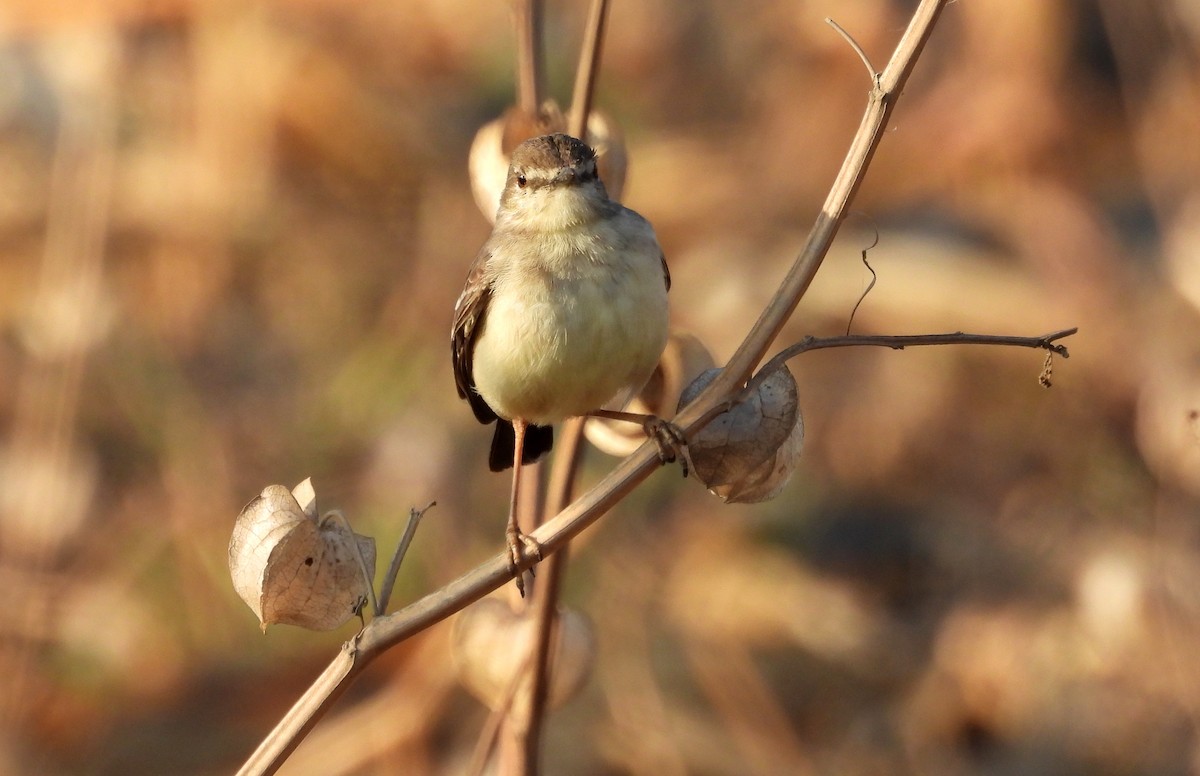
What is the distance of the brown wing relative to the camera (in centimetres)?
305

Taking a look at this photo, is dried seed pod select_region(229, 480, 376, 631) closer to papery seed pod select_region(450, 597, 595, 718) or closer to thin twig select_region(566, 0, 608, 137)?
papery seed pod select_region(450, 597, 595, 718)

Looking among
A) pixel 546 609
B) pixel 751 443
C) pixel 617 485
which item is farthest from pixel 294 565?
pixel 751 443

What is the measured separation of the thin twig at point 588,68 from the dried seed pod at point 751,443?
33.9 inches

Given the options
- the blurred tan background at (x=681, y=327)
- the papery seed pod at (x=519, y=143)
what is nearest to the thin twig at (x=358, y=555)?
the papery seed pod at (x=519, y=143)

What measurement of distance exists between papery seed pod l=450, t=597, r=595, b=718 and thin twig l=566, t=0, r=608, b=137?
1115mm

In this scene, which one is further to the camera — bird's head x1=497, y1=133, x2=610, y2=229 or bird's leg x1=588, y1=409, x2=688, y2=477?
bird's head x1=497, y1=133, x2=610, y2=229

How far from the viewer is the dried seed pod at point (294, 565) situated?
1.99 meters

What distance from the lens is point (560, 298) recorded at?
2.82m

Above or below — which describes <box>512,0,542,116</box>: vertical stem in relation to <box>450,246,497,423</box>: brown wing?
above

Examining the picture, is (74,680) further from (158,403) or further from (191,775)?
(158,403)

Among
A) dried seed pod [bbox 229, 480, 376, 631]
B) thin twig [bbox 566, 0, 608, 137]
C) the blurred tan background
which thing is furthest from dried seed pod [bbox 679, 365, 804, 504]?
the blurred tan background

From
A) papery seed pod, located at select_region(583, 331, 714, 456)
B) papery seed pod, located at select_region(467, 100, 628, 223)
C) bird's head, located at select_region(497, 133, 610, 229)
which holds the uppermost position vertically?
papery seed pod, located at select_region(467, 100, 628, 223)

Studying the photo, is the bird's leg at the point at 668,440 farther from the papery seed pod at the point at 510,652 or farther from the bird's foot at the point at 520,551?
the papery seed pod at the point at 510,652

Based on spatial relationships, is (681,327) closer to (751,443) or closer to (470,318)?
(470,318)
